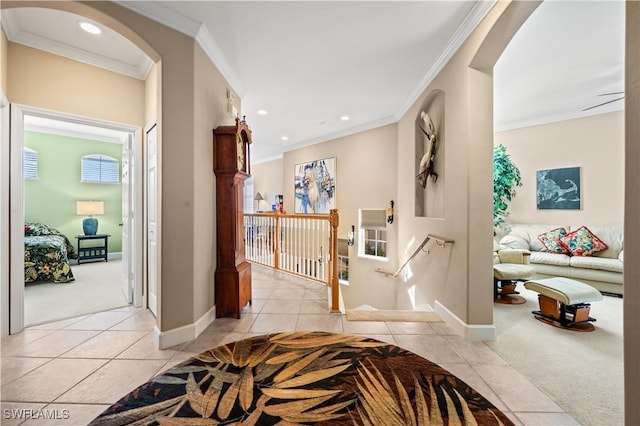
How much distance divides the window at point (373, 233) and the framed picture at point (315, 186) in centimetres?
93

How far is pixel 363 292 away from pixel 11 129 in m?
5.33

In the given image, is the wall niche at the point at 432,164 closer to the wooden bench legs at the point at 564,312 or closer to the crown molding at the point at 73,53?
the wooden bench legs at the point at 564,312

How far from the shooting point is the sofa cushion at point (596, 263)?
12.0 ft

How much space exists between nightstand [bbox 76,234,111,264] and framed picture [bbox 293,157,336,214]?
14.4 ft

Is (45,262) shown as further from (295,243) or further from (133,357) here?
(295,243)

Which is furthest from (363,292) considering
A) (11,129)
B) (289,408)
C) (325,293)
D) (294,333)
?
(11,129)

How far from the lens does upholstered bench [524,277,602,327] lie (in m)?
2.57

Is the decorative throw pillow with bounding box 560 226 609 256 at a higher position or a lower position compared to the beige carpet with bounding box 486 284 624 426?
higher

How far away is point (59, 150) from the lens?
18.3 ft

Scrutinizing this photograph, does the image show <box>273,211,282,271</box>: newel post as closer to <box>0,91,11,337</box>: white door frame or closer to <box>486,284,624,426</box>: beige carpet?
<box>0,91,11,337</box>: white door frame

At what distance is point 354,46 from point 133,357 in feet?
11.3

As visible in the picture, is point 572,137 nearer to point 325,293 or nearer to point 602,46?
point 602,46

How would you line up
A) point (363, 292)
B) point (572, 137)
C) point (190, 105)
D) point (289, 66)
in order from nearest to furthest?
point (190, 105), point (289, 66), point (572, 137), point (363, 292)

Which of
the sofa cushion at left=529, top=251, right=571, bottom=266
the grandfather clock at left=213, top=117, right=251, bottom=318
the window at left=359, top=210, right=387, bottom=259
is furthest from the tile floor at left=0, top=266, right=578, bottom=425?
the sofa cushion at left=529, top=251, right=571, bottom=266
